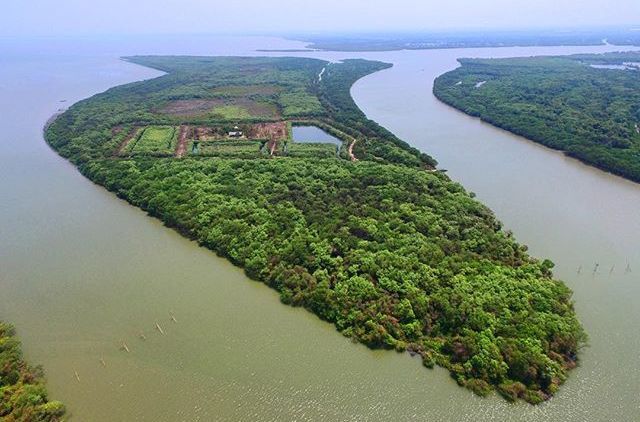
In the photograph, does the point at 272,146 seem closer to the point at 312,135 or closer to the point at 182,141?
the point at 312,135

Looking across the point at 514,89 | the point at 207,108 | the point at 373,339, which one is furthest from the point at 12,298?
the point at 514,89

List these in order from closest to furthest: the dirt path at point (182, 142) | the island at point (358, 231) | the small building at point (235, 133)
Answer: the island at point (358, 231)
the dirt path at point (182, 142)
the small building at point (235, 133)

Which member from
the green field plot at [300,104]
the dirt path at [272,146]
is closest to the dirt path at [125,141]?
the dirt path at [272,146]

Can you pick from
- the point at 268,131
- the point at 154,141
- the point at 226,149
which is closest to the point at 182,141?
the point at 154,141

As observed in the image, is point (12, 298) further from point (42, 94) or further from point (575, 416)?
point (42, 94)

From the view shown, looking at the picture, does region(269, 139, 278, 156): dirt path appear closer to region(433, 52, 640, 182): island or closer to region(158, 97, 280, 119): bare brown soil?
region(158, 97, 280, 119): bare brown soil

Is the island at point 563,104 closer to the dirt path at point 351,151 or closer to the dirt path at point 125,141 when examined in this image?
the dirt path at point 351,151
